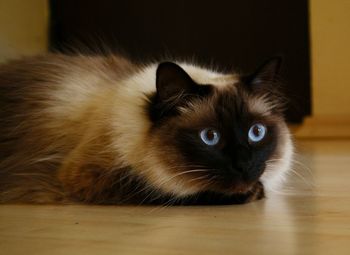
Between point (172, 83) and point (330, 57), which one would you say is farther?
point (330, 57)

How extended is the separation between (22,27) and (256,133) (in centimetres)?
279

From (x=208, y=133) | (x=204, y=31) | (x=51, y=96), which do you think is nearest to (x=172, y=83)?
(x=208, y=133)

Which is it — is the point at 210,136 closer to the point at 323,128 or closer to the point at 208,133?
the point at 208,133

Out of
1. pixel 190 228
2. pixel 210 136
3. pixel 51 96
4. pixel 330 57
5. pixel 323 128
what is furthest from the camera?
pixel 323 128

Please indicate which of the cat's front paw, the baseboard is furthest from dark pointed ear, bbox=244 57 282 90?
the baseboard

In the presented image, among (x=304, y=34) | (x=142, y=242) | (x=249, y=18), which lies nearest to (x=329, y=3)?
(x=304, y=34)

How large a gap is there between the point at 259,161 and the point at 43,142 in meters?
0.72

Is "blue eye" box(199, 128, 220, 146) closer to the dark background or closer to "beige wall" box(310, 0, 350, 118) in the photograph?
the dark background

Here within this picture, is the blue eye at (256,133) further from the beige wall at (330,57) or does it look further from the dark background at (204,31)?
the beige wall at (330,57)

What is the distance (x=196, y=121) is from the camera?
5.09 feet

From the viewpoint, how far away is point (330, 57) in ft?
12.6

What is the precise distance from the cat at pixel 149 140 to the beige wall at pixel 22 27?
1.84 m

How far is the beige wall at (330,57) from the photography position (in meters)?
3.76

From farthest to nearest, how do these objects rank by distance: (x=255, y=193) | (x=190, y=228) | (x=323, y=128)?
(x=323, y=128) → (x=255, y=193) → (x=190, y=228)
